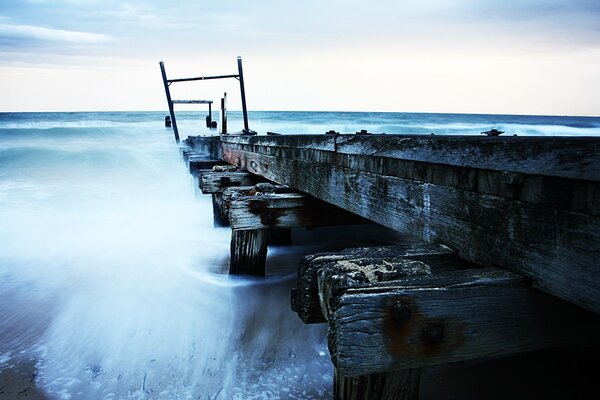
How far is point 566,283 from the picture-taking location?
118 centimetres

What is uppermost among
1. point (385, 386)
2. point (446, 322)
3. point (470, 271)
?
point (470, 271)

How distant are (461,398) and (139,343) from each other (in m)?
2.10

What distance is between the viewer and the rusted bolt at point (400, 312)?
121 cm

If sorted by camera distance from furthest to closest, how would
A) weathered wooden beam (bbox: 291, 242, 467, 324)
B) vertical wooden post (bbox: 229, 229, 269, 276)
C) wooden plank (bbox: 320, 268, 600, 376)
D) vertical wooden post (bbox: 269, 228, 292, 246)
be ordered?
vertical wooden post (bbox: 269, 228, 292, 246) → vertical wooden post (bbox: 229, 229, 269, 276) → weathered wooden beam (bbox: 291, 242, 467, 324) → wooden plank (bbox: 320, 268, 600, 376)

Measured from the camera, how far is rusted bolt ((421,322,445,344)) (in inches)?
49.0

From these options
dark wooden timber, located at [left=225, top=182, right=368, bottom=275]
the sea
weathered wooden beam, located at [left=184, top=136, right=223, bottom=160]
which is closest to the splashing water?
the sea

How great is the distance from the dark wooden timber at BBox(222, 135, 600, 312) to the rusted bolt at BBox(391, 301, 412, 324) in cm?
37

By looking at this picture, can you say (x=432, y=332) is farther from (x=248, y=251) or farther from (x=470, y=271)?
(x=248, y=251)

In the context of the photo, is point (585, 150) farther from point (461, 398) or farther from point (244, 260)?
point (244, 260)

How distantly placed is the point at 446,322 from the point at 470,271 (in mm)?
179

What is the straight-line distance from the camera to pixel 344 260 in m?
1.51

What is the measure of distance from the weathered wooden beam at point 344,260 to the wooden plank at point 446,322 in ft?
0.77

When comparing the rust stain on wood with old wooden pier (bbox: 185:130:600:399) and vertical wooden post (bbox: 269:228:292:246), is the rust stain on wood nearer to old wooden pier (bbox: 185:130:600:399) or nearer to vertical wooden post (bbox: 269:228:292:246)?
old wooden pier (bbox: 185:130:600:399)

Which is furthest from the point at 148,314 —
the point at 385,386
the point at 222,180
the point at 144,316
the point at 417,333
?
the point at 417,333
